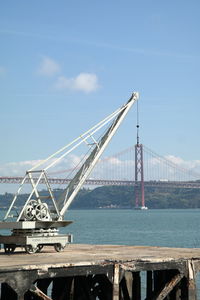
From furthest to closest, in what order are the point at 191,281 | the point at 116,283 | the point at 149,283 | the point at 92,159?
the point at 92,159, the point at 149,283, the point at 191,281, the point at 116,283

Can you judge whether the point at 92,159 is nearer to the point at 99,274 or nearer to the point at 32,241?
the point at 32,241

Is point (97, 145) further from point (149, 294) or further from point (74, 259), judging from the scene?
point (74, 259)

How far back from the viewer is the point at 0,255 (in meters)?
27.8

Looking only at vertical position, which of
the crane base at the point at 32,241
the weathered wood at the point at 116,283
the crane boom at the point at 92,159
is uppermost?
the crane boom at the point at 92,159

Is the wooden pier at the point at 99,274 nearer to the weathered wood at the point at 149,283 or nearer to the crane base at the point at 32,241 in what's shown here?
the weathered wood at the point at 149,283

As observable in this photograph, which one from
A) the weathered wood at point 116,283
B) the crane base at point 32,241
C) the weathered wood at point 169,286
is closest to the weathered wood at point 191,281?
the weathered wood at point 169,286

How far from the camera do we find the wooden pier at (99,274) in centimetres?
2173

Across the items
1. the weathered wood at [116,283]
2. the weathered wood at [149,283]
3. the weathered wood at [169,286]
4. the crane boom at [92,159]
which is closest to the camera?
the weathered wood at [116,283]

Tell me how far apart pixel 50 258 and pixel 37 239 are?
10.8 ft

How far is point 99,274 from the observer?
24016 millimetres

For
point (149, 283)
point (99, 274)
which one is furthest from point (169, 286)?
point (99, 274)

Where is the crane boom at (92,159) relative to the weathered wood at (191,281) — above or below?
above

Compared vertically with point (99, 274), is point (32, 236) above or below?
above

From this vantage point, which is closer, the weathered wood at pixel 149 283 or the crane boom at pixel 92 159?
the weathered wood at pixel 149 283
